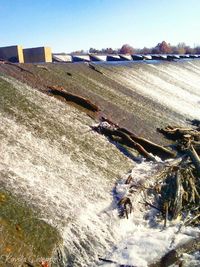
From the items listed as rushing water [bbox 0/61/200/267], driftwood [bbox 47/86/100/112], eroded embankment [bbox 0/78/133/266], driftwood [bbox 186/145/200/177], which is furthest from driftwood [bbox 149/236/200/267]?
driftwood [bbox 47/86/100/112]

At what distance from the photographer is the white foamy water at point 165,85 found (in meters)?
13.5

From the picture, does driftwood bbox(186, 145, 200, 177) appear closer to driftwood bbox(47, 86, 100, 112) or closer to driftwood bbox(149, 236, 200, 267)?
driftwood bbox(149, 236, 200, 267)

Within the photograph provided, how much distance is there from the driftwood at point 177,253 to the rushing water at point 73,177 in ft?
0.35

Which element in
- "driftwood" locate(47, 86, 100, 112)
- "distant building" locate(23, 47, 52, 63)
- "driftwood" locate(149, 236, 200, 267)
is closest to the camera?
"driftwood" locate(149, 236, 200, 267)

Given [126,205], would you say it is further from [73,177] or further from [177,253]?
[177,253]

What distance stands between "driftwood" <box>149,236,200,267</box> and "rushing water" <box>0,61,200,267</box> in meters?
0.11

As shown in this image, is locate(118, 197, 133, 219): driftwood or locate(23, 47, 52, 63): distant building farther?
locate(23, 47, 52, 63): distant building

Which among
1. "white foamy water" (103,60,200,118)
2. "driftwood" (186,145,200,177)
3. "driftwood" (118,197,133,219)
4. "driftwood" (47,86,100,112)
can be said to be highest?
"driftwood" (47,86,100,112)

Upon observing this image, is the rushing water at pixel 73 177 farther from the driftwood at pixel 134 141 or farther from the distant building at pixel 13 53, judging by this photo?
the distant building at pixel 13 53

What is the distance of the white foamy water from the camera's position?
13.5m

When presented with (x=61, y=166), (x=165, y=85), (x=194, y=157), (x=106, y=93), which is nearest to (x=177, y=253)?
(x=194, y=157)

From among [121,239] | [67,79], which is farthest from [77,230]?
[67,79]

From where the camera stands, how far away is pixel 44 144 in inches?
289

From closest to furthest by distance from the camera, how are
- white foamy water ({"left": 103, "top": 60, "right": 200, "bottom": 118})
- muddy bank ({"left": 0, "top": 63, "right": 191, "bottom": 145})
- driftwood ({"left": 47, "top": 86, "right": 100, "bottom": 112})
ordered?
driftwood ({"left": 47, "top": 86, "right": 100, "bottom": 112}) → muddy bank ({"left": 0, "top": 63, "right": 191, "bottom": 145}) → white foamy water ({"left": 103, "top": 60, "right": 200, "bottom": 118})
